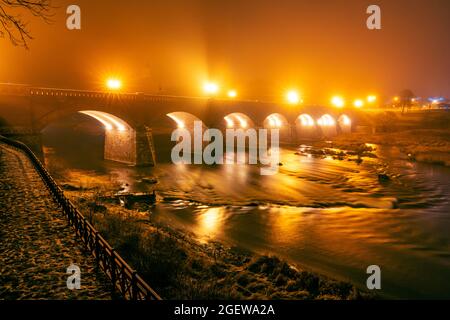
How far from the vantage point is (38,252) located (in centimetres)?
961

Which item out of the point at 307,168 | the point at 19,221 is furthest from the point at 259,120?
the point at 19,221

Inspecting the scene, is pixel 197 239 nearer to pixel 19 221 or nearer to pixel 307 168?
pixel 19 221

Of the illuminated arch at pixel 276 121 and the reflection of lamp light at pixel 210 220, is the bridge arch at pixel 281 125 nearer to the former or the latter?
the illuminated arch at pixel 276 121

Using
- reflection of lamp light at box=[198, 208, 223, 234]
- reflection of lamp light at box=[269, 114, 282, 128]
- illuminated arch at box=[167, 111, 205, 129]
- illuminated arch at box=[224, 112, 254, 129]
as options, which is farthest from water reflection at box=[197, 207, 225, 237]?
reflection of lamp light at box=[269, 114, 282, 128]

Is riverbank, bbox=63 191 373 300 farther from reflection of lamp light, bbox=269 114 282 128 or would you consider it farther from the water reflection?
reflection of lamp light, bbox=269 114 282 128

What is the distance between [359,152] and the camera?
53.0m

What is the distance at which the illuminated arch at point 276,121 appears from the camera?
67.4 m

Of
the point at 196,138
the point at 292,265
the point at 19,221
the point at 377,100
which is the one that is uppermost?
the point at 377,100

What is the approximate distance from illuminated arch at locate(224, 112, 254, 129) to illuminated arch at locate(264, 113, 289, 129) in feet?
20.8

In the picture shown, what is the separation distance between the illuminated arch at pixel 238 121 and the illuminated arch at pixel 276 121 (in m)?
6.34

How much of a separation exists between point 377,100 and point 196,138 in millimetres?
121055

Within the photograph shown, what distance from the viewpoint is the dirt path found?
7625 millimetres

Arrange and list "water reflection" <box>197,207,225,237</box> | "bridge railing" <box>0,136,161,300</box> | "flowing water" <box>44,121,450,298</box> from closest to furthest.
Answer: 1. "bridge railing" <box>0,136,161,300</box>
2. "flowing water" <box>44,121,450,298</box>
3. "water reflection" <box>197,207,225,237</box>
